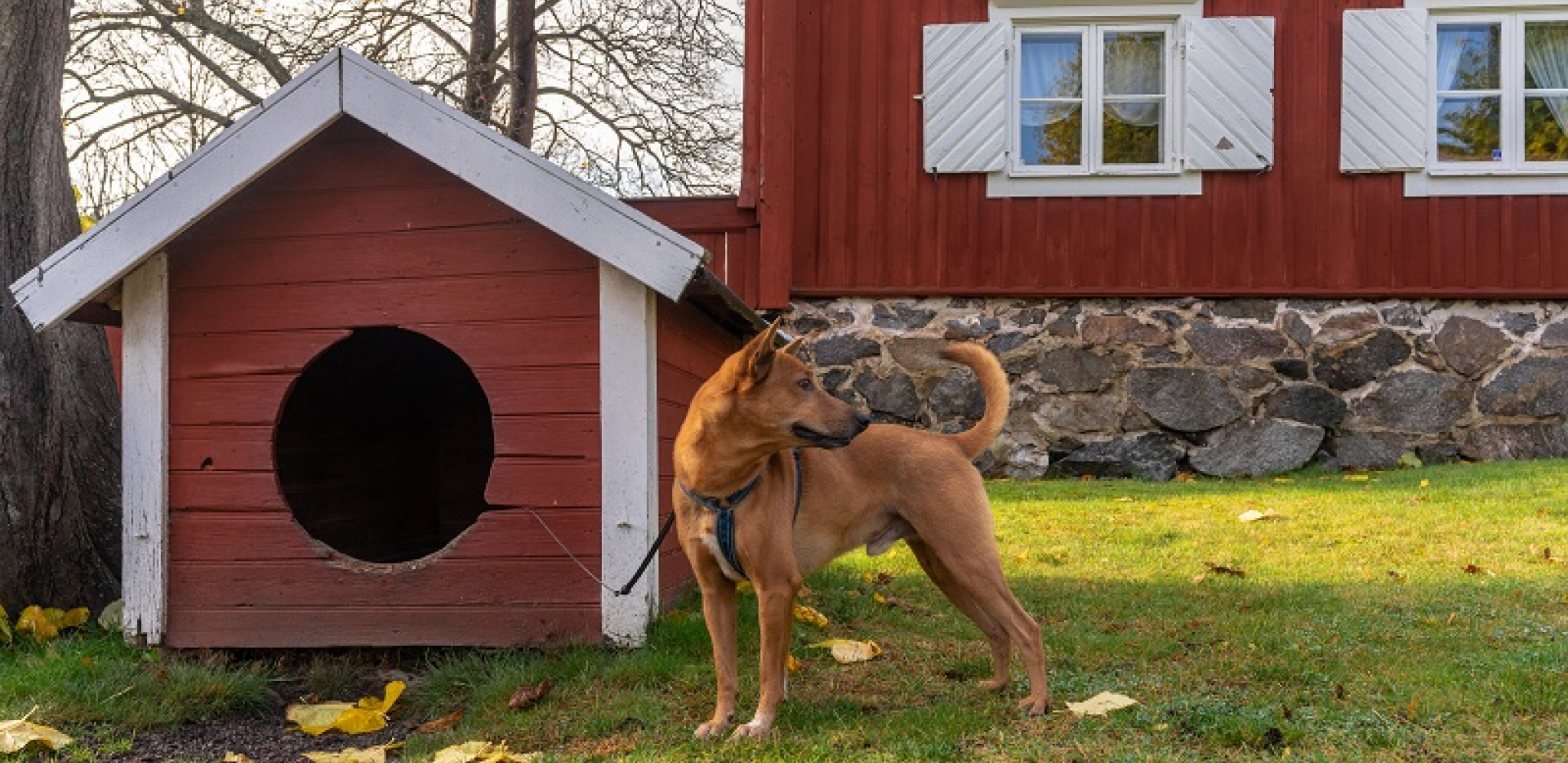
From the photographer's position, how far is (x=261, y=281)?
16.7 ft

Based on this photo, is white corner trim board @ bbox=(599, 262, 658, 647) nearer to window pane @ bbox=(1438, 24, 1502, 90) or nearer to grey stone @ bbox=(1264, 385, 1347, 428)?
grey stone @ bbox=(1264, 385, 1347, 428)

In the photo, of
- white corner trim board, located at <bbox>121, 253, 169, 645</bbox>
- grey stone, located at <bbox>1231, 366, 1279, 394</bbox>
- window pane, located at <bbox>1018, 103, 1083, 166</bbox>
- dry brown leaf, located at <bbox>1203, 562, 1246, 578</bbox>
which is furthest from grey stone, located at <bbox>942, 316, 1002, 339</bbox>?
white corner trim board, located at <bbox>121, 253, 169, 645</bbox>

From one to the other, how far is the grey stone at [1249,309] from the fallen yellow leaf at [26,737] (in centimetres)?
952

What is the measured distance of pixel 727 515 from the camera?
3887mm

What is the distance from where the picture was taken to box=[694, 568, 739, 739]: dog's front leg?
12.8 feet

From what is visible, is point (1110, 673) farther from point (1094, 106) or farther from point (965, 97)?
point (1094, 106)

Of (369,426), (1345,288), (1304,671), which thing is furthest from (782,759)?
(1345,288)

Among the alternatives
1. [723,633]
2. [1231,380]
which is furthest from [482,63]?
[723,633]

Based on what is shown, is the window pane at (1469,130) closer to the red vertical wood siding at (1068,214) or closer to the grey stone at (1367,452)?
the red vertical wood siding at (1068,214)

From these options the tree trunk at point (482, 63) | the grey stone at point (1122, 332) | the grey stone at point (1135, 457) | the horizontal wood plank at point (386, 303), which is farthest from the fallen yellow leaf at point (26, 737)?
the tree trunk at point (482, 63)

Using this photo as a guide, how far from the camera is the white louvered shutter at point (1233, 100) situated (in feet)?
35.5

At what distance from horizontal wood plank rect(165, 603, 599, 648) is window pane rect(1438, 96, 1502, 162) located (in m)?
9.49

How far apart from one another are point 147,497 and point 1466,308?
10.5 meters

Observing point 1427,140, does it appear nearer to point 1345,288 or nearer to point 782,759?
point 1345,288
